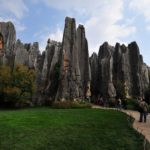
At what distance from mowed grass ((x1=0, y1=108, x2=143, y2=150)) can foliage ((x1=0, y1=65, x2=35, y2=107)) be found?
16.4m

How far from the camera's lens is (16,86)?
42.9 meters

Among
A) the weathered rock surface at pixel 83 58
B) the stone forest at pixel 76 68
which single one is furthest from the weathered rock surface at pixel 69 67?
the weathered rock surface at pixel 83 58

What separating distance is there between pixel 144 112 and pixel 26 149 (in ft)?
41.6

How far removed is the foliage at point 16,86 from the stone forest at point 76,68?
9.63 feet

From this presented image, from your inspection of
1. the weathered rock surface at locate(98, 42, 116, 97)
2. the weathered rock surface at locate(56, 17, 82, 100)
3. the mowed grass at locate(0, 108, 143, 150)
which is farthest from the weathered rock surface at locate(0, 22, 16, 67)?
the mowed grass at locate(0, 108, 143, 150)

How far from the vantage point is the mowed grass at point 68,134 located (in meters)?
18.2

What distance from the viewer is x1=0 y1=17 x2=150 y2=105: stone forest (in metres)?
46.7

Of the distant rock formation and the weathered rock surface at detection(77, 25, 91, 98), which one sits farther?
the distant rock formation

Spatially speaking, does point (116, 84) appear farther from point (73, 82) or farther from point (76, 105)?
point (76, 105)

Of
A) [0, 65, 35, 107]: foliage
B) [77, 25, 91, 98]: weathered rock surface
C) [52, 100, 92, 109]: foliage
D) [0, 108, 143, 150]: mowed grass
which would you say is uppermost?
[77, 25, 91, 98]: weathered rock surface

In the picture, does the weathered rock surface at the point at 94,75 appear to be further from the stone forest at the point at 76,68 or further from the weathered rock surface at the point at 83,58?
the weathered rock surface at the point at 83,58

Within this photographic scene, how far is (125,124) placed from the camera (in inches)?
935

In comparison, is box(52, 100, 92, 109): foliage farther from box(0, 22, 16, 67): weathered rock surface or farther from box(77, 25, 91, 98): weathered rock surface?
box(0, 22, 16, 67): weathered rock surface

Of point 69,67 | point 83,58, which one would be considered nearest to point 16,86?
point 69,67
